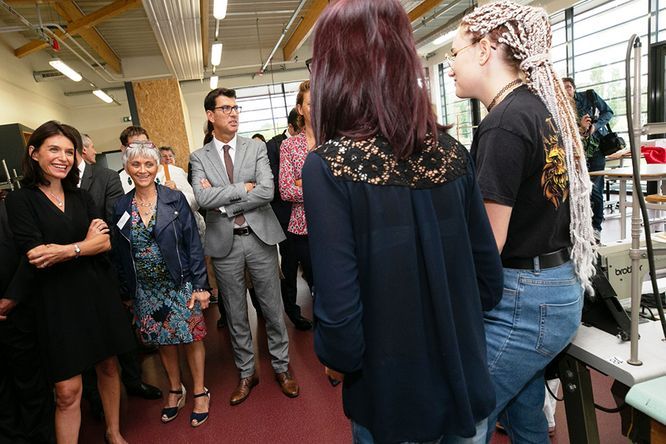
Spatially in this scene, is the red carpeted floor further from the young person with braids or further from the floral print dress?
the young person with braids

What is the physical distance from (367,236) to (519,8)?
786 millimetres

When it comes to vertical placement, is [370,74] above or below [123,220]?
above

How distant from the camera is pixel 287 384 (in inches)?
101

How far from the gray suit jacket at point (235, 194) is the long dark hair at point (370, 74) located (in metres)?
1.63

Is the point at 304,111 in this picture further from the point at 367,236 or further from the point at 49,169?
the point at 367,236

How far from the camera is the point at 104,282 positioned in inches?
79.4

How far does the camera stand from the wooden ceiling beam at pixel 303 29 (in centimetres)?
772

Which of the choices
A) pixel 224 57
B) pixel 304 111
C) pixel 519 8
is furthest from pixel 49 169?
pixel 224 57

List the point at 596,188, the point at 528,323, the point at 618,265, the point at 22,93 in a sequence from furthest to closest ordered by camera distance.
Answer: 1. the point at 22,93
2. the point at 596,188
3. the point at 618,265
4. the point at 528,323

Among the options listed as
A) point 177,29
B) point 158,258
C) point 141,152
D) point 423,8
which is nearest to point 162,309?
point 158,258

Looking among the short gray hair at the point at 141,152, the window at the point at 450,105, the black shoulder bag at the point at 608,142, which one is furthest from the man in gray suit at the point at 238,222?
the window at the point at 450,105

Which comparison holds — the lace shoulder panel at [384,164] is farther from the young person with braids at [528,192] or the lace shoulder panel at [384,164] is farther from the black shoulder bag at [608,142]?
the black shoulder bag at [608,142]

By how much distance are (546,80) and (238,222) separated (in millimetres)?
1786

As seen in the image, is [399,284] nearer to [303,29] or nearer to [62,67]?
[62,67]
